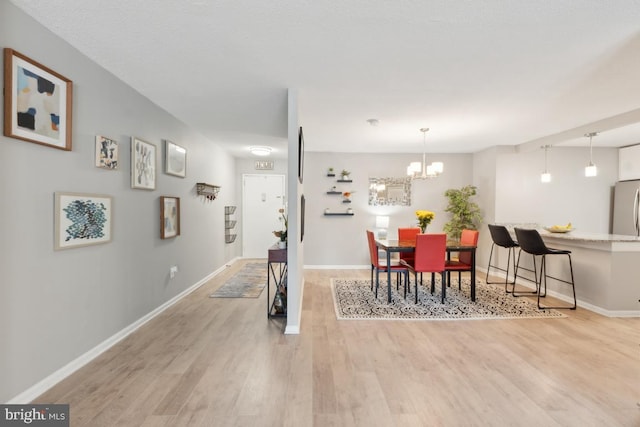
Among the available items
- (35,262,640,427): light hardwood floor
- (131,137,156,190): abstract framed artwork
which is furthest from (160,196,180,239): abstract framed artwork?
(35,262,640,427): light hardwood floor

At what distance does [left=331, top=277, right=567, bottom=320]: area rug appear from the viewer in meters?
3.51

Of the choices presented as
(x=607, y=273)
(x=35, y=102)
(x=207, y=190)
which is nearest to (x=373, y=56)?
(x=35, y=102)

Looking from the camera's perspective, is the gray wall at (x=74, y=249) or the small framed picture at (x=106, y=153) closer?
the gray wall at (x=74, y=249)

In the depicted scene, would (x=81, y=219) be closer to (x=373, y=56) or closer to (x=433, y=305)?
(x=373, y=56)

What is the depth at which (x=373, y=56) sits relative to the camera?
91.8 inches

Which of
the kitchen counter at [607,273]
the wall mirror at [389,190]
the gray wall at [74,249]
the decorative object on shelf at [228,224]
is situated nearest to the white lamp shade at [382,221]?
the wall mirror at [389,190]

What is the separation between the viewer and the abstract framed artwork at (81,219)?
2.10 m

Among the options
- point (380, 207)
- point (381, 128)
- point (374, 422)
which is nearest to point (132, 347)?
point (374, 422)

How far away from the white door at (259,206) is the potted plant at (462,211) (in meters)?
3.63

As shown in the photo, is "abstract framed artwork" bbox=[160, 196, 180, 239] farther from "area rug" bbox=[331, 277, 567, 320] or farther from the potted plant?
the potted plant

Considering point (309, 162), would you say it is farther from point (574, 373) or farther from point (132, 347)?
point (574, 373)

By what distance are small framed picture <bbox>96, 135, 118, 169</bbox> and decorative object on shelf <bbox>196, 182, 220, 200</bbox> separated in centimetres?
195

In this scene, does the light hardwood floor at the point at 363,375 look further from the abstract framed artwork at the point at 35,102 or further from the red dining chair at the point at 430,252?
the abstract framed artwork at the point at 35,102

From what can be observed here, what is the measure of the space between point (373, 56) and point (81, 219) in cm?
256
